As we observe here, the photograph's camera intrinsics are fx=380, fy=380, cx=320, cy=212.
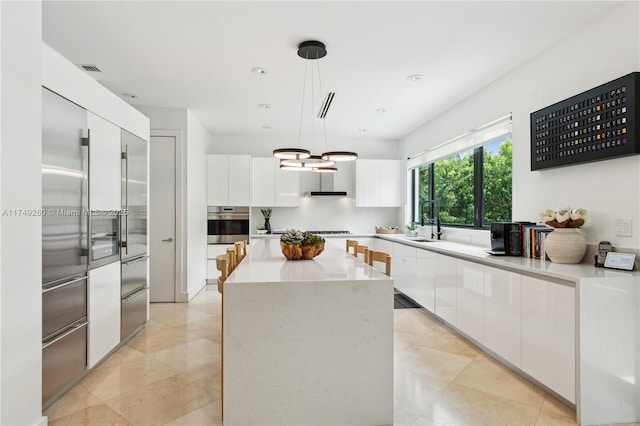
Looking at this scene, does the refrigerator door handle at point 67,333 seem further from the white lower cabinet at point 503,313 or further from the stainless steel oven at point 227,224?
the stainless steel oven at point 227,224

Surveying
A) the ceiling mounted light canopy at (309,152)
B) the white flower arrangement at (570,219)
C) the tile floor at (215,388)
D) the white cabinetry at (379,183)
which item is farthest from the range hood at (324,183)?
the white flower arrangement at (570,219)

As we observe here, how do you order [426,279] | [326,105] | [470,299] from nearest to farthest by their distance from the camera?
[470,299] → [426,279] → [326,105]

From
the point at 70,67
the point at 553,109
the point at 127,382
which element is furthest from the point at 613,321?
the point at 70,67

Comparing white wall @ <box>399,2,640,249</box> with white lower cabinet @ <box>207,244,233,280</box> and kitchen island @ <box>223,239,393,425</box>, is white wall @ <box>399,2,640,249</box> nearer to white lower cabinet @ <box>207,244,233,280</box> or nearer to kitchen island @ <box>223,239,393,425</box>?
kitchen island @ <box>223,239,393,425</box>

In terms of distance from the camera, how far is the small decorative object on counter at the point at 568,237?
271 cm

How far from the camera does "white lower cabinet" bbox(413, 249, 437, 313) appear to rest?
170 inches

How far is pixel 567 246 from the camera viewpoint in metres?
2.72

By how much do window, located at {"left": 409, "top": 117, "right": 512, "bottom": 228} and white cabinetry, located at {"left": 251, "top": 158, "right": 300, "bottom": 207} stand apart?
6.98 ft

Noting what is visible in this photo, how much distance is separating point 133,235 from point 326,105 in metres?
2.73

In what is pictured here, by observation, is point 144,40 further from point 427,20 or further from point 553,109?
point 553,109

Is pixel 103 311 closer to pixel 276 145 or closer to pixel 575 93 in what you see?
pixel 575 93

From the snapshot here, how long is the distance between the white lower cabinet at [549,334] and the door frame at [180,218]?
4.17 meters

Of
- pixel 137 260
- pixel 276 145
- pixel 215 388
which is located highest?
pixel 276 145

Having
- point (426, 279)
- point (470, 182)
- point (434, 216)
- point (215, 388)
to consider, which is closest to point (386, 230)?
point (434, 216)
